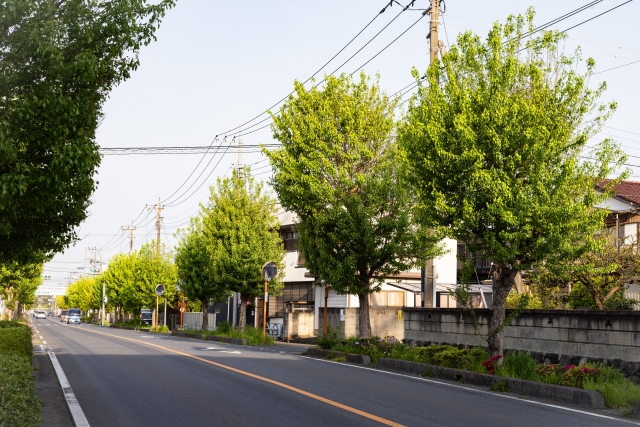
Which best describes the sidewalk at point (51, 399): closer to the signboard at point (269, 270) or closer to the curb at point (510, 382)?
the curb at point (510, 382)

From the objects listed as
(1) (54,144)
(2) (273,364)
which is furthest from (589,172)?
(1) (54,144)

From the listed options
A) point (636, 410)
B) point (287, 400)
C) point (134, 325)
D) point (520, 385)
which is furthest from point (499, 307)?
point (134, 325)

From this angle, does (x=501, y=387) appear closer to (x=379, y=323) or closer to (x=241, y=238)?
(x=379, y=323)

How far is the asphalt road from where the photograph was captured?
31.2 feet

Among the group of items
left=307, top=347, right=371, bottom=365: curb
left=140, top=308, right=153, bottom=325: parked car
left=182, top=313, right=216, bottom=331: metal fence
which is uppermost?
left=307, top=347, right=371, bottom=365: curb

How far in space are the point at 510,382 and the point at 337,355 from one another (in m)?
9.21

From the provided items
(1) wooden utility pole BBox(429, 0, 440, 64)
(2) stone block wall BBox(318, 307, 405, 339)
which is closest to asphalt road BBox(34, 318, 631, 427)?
(1) wooden utility pole BBox(429, 0, 440, 64)

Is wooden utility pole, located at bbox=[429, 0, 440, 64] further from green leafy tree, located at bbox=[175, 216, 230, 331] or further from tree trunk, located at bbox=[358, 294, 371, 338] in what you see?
green leafy tree, located at bbox=[175, 216, 230, 331]

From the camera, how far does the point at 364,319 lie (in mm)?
23188

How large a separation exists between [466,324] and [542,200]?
6.03 meters

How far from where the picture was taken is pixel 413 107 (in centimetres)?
1748

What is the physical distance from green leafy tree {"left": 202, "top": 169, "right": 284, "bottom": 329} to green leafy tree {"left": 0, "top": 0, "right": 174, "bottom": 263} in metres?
25.0

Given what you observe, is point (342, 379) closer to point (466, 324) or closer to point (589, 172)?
point (466, 324)

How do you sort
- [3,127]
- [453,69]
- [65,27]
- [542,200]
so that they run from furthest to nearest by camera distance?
[453,69]
[542,200]
[65,27]
[3,127]
